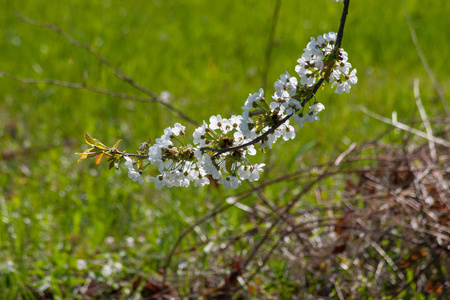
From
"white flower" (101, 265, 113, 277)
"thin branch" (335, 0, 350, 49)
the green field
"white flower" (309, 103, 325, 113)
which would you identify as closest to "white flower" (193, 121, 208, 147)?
"white flower" (309, 103, 325, 113)

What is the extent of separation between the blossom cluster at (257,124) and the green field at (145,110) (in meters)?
1.18

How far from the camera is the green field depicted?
2.81m

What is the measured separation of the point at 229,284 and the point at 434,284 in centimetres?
93

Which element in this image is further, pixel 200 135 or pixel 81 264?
pixel 81 264

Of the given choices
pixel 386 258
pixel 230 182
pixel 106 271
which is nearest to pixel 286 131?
pixel 230 182

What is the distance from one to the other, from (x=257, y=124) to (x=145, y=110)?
3.54m

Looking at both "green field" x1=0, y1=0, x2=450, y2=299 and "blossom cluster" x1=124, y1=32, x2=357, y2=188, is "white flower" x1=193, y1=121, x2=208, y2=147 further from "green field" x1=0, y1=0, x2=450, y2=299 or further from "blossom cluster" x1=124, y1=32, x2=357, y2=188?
"green field" x1=0, y1=0, x2=450, y2=299

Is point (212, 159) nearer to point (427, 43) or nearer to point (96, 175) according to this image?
point (96, 175)

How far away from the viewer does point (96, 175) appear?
147 inches

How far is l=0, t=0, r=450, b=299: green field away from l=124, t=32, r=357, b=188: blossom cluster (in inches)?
46.4

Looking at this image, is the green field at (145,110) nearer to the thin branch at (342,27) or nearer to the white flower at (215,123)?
the white flower at (215,123)

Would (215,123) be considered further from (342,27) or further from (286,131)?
(342,27)

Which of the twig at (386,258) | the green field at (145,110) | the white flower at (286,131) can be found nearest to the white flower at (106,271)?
the green field at (145,110)

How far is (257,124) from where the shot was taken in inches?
53.2
